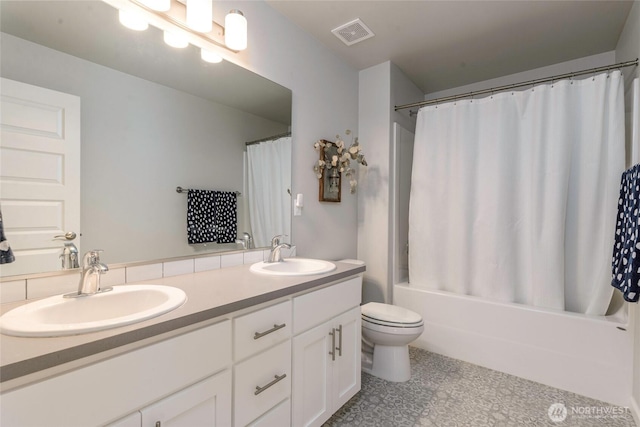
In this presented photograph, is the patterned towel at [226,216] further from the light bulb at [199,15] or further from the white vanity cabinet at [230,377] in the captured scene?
the light bulb at [199,15]

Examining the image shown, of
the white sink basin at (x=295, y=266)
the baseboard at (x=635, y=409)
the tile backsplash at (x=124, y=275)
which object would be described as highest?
the tile backsplash at (x=124, y=275)

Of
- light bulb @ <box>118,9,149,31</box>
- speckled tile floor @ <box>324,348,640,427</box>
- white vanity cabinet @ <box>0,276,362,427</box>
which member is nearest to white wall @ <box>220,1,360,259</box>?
light bulb @ <box>118,9,149,31</box>

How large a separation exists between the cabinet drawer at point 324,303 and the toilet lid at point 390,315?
38cm

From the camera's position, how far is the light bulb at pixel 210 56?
152cm

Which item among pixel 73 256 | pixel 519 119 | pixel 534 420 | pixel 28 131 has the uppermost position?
pixel 519 119

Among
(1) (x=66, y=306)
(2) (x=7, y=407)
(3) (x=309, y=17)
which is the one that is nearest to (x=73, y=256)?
(1) (x=66, y=306)

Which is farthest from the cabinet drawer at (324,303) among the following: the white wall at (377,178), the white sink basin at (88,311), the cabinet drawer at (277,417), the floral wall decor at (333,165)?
the white wall at (377,178)

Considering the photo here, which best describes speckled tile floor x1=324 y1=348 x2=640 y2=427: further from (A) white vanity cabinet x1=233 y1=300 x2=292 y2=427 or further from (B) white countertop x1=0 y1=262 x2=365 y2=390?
(B) white countertop x1=0 y1=262 x2=365 y2=390

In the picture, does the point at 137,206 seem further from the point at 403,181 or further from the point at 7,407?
the point at 403,181

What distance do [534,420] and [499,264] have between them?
97 centimetres

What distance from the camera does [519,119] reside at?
7.08ft

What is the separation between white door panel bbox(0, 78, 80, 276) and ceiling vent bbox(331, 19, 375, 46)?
66.4 inches

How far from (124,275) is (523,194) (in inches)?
97.2

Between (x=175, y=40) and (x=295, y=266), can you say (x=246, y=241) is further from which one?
(x=175, y=40)
